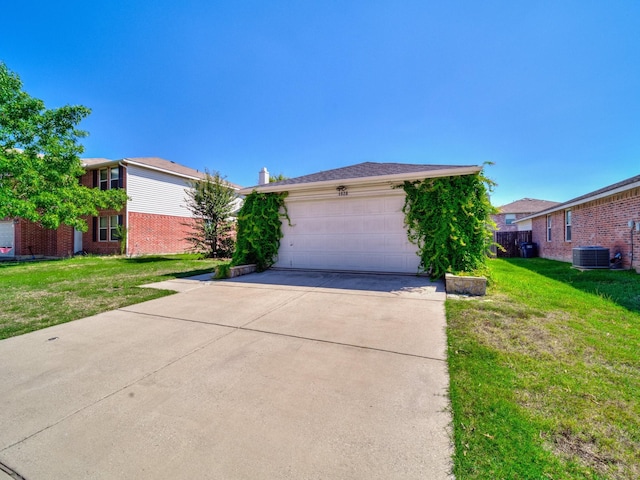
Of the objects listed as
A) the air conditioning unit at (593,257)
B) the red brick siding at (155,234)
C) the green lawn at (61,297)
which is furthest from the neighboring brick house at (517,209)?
the green lawn at (61,297)

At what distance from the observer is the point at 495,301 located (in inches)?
198

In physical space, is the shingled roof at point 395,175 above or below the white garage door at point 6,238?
above

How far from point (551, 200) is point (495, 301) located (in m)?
34.8

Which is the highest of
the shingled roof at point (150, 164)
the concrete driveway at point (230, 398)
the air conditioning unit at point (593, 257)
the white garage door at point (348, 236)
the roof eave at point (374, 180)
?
the shingled roof at point (150, 164)

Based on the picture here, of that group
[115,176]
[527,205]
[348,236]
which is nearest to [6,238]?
[115,176]

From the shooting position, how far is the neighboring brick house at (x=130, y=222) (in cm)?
1623

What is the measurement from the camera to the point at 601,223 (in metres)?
10.1

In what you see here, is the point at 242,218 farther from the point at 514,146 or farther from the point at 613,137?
the point at 613,137

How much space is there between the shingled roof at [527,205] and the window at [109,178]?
111 ft

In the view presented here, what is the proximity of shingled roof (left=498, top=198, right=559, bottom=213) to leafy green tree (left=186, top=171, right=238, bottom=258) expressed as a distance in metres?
27.8

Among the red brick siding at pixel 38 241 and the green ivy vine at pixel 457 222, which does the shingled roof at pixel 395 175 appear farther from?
the red brick siding at pixel 38 241

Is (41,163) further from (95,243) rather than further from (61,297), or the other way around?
(61,297)

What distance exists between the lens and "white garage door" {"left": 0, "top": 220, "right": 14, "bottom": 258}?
1942 centimetres

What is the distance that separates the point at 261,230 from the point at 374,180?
415cm
